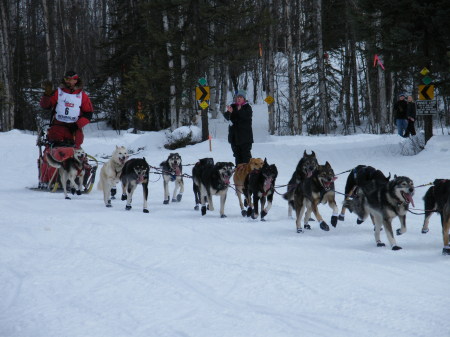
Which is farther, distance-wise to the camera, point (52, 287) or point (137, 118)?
point (137, 118)

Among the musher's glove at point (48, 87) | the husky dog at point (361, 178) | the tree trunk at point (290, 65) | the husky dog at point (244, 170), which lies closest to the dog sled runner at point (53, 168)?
the musher's glove at point (48, 87)

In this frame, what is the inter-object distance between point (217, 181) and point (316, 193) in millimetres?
1673

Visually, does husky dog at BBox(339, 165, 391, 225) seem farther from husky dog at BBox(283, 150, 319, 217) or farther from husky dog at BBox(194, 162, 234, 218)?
husky dog at BBox(194, 162, 234, 218)

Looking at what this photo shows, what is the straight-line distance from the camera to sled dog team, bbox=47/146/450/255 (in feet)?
17.6

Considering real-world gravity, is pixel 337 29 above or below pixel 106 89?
above

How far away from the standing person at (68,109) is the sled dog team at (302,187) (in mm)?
652

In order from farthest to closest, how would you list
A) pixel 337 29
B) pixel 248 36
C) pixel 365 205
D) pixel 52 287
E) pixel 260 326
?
pixel 337 29
pixel 248 36
pixel 365 205
pixel 52 287
pixel 260 326

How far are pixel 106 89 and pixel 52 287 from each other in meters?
23.6

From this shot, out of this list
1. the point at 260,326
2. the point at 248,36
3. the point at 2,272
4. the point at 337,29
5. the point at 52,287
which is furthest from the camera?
the point at 337,29

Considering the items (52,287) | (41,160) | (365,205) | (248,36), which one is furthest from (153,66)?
(52,287)

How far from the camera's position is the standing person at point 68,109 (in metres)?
9.49

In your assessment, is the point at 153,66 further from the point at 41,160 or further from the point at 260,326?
the point at 260,326

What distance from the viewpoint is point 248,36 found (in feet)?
59.7

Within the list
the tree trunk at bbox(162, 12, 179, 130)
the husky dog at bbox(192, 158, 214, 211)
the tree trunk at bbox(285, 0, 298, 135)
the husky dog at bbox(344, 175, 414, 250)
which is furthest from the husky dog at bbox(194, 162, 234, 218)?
the tree trunk at bbox(285, 0, 298, 135)
